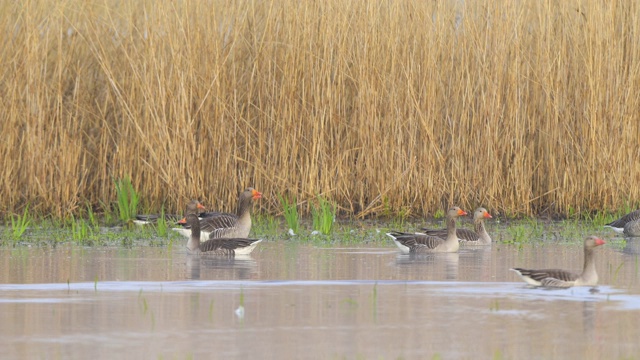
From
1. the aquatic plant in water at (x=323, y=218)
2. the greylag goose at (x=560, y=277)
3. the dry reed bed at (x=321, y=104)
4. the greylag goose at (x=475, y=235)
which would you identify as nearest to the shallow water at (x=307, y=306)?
the greylag goose at (x=560, y=277)

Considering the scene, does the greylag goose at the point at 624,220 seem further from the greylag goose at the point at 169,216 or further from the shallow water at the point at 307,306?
the greylag goose at the point at 169,216

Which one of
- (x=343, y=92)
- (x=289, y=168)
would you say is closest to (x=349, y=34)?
(x=343, y=92)

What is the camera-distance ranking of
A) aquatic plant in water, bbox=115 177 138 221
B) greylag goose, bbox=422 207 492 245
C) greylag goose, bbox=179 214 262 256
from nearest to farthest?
greylag goose, bbox=179 214 262 256, greylag goose, bbox=422 207 492 245, aquatic plant in water, bbox=115 177 138 221

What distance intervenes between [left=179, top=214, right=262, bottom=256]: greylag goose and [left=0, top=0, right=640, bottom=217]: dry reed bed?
8.33 ft

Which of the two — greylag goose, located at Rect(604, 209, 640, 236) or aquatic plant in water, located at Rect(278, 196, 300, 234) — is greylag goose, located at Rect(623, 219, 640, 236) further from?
aquatic plant in water, located at Rect(278, 196, 300, 234)

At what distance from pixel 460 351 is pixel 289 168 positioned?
880 cm

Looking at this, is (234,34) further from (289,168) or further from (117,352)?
(117,352)

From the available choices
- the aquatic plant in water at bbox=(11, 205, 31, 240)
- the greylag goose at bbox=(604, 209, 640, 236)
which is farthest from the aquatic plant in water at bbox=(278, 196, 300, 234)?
the greylag goose at bbox=(604, 209, 640, 236)

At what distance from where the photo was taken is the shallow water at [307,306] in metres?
7.44

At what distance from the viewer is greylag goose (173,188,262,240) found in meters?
14.2

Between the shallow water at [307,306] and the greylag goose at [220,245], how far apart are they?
14cm

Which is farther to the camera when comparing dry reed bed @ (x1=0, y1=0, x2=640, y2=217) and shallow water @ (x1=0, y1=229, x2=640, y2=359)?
dry reed bed @ (x1=0, y1=0, x2=640, y2=217)

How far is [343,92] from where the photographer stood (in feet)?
52.5

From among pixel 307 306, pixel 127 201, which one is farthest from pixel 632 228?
pixel 307 306
